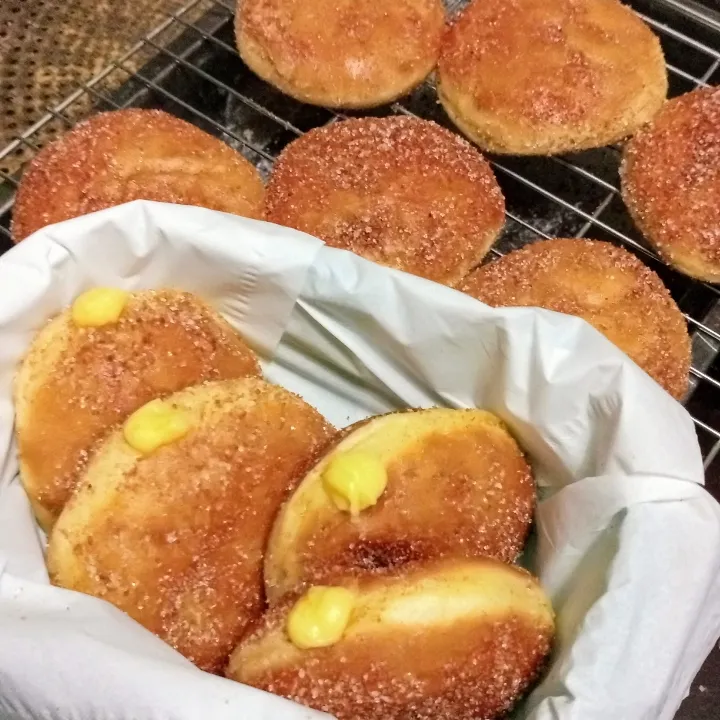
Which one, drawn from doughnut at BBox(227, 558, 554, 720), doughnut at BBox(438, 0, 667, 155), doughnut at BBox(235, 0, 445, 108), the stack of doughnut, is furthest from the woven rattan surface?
doughnut at BBox(227, 558, 554, 720)

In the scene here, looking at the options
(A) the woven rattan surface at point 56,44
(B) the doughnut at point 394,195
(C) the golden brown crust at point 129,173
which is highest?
(B) the doughnut at point 394,195

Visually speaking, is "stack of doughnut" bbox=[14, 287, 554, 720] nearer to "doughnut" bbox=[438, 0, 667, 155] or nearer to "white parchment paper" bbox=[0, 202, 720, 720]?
"white parchment paper" bbox=[0, 202, 720, 720]

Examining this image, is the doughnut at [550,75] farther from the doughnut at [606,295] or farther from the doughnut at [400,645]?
the doughnut at [400,645]

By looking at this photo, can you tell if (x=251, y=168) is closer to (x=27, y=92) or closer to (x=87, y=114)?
(x=87, y=114)

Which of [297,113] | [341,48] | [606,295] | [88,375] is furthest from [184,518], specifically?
[297,113]

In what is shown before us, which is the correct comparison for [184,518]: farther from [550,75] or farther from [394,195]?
[550,75]

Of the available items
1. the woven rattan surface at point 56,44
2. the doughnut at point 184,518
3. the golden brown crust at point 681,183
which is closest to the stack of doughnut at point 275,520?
the doughnut at point 184,518
